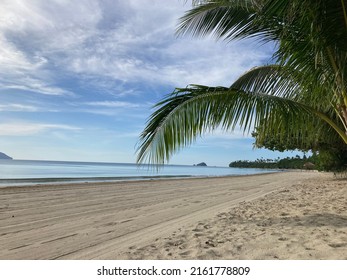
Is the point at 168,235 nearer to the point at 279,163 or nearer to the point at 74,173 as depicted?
the point at 74,173

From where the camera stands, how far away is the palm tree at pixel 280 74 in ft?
14.2

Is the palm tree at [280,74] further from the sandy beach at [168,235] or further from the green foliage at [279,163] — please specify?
the green foliage at [279,163]

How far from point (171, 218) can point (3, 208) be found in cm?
446

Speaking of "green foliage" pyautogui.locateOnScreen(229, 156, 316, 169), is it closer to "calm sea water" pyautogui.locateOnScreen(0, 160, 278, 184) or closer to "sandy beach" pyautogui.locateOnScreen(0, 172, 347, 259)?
"calm sea water" pyautogui.locateOnScreen(0, 160, 278, 184)

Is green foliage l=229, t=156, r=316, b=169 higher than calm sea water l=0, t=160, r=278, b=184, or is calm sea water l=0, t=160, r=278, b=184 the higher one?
green foliage l=229, t=156, r=316, b=169

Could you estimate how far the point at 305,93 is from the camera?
5465 mm

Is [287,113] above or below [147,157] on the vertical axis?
above

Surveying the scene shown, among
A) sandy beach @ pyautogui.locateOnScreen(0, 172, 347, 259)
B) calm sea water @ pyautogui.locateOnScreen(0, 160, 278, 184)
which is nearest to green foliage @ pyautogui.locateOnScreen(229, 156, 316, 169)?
calm sea water @ pyautogui.locateOnScreen(0, 160, 278, 184)

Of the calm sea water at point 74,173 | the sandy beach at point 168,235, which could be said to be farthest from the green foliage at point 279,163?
the sandy beach at point 168,235

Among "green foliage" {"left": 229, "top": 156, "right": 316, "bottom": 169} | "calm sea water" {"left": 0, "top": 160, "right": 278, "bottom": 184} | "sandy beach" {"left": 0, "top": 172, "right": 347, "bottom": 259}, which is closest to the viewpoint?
"sandy beach" {"left": 0, "top": 172, "right": 347, "bottom": 259}

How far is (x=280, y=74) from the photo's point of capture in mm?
5781

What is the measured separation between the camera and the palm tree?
14.2 feet
